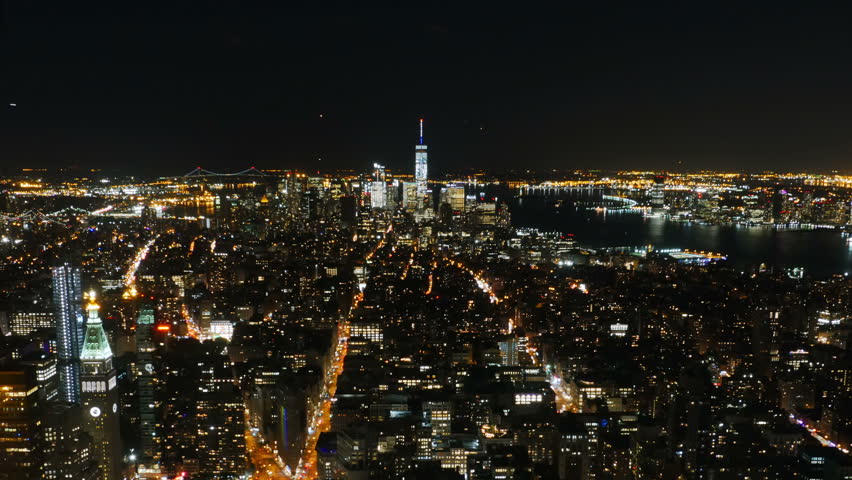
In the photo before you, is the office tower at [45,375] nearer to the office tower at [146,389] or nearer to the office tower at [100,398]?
the office tower at [100,398]

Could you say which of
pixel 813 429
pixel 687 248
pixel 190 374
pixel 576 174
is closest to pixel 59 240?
pixel 190 374

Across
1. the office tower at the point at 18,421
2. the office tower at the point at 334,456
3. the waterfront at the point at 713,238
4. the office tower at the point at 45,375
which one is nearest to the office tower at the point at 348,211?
the waterfront at the point at 713,238

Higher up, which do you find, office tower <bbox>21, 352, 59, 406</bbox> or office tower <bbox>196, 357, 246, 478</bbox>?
office tower <bbox>21, 352, 59, 406</bbox>

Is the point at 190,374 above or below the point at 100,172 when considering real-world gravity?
below

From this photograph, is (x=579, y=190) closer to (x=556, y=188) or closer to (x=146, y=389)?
(x=556, y=188)

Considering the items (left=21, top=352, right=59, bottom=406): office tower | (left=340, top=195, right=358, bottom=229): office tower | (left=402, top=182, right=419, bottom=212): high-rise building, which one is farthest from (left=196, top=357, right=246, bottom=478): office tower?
(left=402, top=182, right=419, bottom=212): high-rise building

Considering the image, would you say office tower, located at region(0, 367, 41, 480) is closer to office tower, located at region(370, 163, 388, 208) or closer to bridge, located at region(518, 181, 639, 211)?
office tower, located at region(370, 163, 388, 208)

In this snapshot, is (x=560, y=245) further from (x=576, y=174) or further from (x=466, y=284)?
(x=576, y=174)
